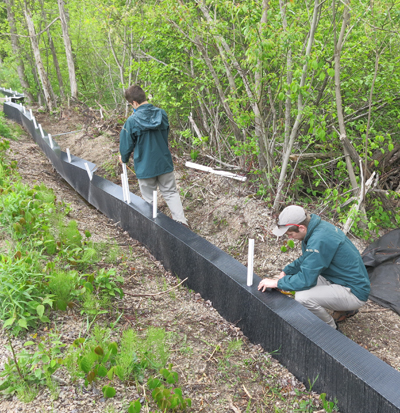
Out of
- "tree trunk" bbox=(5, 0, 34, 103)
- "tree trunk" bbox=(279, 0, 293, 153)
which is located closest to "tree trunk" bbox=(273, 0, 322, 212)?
"tree trunk" bbox=(279, 0, 293, 153)

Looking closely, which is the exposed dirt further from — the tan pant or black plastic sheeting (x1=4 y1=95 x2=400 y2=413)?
black plastic sheeting (x1=4 y1=95 x2=400 y2=413)

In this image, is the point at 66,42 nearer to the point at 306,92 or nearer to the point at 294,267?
the point at 306,92

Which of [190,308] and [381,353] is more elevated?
[190,308]

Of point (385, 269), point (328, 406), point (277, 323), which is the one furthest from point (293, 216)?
point (385, 269)

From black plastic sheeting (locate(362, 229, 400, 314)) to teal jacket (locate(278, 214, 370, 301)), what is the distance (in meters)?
1.03

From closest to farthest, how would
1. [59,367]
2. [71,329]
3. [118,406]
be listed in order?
[118,406]
[59,367]
[71,329]

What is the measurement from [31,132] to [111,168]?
167 inches

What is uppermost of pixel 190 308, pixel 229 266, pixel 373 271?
pixel 229 266

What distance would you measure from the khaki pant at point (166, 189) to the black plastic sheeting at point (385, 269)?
8.21ft

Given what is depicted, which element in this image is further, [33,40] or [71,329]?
[33,40]

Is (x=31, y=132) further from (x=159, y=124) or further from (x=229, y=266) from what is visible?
(x=229, y=266)

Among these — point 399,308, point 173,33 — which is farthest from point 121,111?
point 399,308

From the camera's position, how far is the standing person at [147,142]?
4.22 metres

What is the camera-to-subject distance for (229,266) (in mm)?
3225
